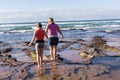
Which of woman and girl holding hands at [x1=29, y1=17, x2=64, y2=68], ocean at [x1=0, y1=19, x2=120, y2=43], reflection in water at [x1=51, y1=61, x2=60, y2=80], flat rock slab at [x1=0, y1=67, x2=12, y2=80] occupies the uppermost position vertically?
woman and girl holding hands at [x1=29, y1=17, x2=64, y2=68]

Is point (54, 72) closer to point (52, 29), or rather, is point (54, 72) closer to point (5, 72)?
point (5, 72)

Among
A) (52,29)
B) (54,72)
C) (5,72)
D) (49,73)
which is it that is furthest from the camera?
(52,29)

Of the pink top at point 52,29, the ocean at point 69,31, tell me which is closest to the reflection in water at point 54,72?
the pink top at point 52,29

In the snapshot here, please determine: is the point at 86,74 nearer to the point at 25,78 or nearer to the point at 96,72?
the point at 96,72

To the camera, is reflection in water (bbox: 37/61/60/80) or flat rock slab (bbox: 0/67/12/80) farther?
flat rock slab (bbox: 0/67/12/80)

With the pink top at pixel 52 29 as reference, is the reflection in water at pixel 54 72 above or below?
below

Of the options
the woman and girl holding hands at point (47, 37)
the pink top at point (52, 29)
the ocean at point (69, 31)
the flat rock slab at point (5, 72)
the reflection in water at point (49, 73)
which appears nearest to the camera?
the reflection in water at point (49, 73)

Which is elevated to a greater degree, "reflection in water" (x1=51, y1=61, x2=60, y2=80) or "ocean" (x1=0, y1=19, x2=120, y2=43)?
"reflection in water" (x1=51, y1=61, x2=60, y2=80)

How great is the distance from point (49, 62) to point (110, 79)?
405 centimetres

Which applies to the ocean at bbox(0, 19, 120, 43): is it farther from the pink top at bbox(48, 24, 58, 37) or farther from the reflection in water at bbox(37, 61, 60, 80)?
the reflection in water at bbox(37, 61, 60, 80)

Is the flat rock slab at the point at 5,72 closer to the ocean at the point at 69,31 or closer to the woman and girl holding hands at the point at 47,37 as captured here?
the woman and girl holding hands at the point at 47,37

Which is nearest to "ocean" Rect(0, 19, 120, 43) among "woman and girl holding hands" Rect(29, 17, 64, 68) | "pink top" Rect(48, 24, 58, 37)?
"woman and girl holding hands" Rect(29, 17, 64, 68)

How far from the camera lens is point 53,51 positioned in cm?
1294

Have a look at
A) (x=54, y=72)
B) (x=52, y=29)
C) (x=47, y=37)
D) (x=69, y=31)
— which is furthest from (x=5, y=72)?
(x=69, y=31)
